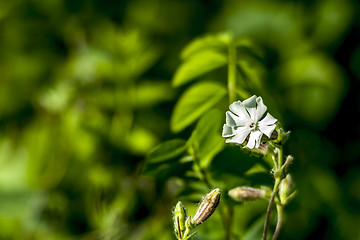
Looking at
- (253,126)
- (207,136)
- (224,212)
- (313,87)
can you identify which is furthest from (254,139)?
(313,87)

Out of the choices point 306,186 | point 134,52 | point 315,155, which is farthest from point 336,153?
point 134,52

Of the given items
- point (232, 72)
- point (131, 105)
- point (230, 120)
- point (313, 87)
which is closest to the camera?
point (230, 120)

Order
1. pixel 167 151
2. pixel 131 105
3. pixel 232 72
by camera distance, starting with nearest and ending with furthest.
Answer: pixel 167 151 < pixel 232 72 < pixel 131 105

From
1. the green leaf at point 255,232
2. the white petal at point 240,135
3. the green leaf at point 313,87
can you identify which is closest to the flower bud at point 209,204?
the white petal at point 240,135

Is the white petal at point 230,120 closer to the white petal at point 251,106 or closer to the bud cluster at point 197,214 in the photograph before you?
the white petal at point 251,106

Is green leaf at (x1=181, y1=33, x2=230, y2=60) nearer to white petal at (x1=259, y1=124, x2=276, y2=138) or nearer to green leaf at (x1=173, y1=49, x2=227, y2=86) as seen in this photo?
green leaf at (x1=173, y1=49, x2=227, y2=86)

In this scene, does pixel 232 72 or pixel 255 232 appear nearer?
pixel 255 232

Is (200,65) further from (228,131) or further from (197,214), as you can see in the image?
(197,214)
